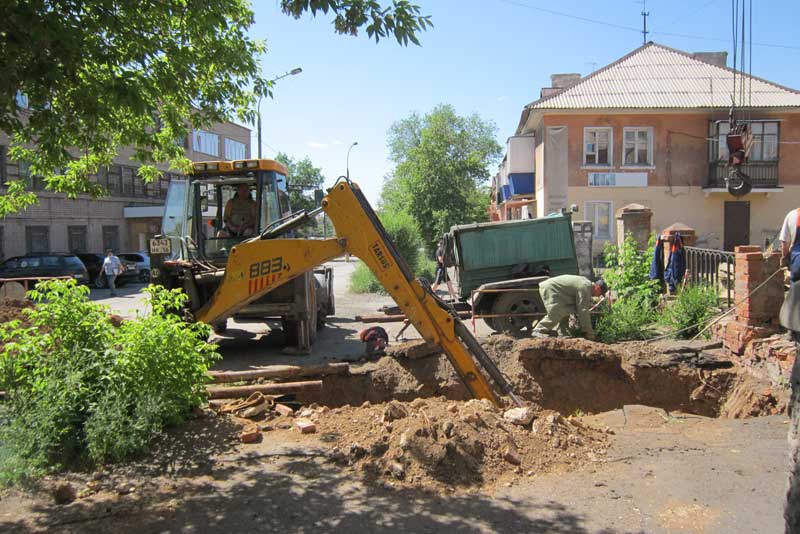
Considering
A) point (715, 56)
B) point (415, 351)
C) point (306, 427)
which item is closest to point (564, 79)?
point (715, 56)

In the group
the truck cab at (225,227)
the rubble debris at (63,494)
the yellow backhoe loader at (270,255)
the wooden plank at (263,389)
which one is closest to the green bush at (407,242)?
the truck cab at (225,227)

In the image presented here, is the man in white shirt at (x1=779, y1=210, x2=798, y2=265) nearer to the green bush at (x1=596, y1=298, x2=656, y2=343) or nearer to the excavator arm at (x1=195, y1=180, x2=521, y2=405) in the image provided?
the excavator arm at (x1=195, y1=180, x2=521, y2=405)

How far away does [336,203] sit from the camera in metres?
6.55

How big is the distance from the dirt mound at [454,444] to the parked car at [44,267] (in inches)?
781

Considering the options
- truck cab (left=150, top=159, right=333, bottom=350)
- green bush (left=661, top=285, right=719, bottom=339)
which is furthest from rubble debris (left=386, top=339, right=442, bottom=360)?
green bush (left=661, top=285, right=719, bottom=339)

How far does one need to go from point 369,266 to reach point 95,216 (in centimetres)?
3290

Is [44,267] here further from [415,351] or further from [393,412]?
[393,412]

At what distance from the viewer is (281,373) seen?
6.63 m

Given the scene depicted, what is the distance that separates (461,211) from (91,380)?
1008 inches

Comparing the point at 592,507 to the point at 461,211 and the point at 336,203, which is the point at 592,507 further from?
the point at 461,211

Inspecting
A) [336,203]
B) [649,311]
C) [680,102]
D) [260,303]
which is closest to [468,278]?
[649,311]

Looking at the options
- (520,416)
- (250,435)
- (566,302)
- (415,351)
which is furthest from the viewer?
(566,302)

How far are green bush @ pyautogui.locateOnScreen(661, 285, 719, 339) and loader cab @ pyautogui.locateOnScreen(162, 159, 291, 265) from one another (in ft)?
21.5

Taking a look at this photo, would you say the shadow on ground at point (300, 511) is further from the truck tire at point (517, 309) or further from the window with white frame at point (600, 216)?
the window with white frame at point (600, 216)
